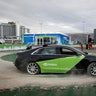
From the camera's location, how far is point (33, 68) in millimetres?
11078

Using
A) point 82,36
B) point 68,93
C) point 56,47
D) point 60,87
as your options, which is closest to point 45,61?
point 56,47

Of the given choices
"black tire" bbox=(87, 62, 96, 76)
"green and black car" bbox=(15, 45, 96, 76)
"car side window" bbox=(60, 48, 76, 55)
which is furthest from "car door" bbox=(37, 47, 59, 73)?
"black tire" bbox=(87, 62, 96, 76)

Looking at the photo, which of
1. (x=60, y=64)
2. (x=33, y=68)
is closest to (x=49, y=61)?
(x=60, y=64)

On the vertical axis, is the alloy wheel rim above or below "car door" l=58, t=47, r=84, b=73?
below

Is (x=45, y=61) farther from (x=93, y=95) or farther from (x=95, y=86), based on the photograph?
(x=93, y=95)

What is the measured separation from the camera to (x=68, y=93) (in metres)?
7.09

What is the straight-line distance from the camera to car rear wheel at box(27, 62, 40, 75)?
36.2 ft

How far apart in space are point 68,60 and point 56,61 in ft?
1.71

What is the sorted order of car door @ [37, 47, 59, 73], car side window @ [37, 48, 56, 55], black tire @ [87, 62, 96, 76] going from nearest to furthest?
black tire @ [87, 62, 96, 76] < car door @ [37, 47, 59, 73] < car side window @ [37, 48, 56, 55]

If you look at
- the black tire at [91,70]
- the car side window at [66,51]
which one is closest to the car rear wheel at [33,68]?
the car side window at [66,51]

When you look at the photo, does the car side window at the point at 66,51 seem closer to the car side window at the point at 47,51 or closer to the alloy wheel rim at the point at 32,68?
the car side window at the point at 47,51

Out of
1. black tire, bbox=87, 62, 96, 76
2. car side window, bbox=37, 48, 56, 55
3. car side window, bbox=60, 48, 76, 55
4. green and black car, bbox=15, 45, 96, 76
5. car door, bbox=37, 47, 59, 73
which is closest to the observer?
black tire, bbox=87, 62, 96, 76

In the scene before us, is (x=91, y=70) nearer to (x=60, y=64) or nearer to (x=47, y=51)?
(x=60, y=64)

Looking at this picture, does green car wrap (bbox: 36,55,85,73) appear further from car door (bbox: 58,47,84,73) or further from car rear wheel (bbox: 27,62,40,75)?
car rear wheel (bbox: 27,62,40,75)
